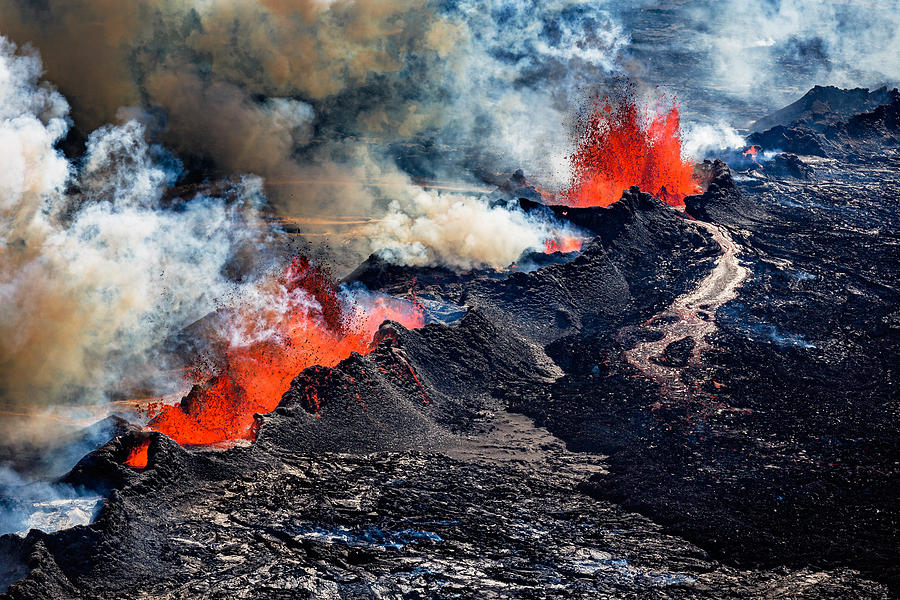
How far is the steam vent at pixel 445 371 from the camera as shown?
18.0 meters

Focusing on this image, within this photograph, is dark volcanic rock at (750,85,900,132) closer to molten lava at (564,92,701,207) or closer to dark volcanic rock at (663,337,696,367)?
molten lava at (564,92,701,207)

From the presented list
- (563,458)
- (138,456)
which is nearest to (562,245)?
(563,458)

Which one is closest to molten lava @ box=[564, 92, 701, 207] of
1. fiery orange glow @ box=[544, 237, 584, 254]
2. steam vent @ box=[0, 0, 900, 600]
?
steam vent @ box=[0, 0, 900, 600]

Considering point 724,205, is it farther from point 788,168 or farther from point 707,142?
A: point 707,142

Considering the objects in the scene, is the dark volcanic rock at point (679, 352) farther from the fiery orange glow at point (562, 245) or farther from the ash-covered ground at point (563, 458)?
the fiery orange glow at point (562, 245)

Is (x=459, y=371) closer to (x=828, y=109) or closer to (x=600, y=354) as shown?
(x=600, y=354)

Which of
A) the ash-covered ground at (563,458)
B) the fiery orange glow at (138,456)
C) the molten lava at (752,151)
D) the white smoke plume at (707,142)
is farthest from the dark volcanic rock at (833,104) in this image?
the fiery orange glow at (138,456)

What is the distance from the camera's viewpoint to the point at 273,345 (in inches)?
1112

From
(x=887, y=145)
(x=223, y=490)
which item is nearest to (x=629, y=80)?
(x=887, y=145)

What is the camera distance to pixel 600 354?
3047cm

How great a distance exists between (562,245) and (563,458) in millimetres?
17248

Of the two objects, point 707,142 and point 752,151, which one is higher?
point 707,142

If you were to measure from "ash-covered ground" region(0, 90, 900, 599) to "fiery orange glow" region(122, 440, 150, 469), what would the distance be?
195 mm

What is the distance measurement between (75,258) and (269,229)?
1924cm
